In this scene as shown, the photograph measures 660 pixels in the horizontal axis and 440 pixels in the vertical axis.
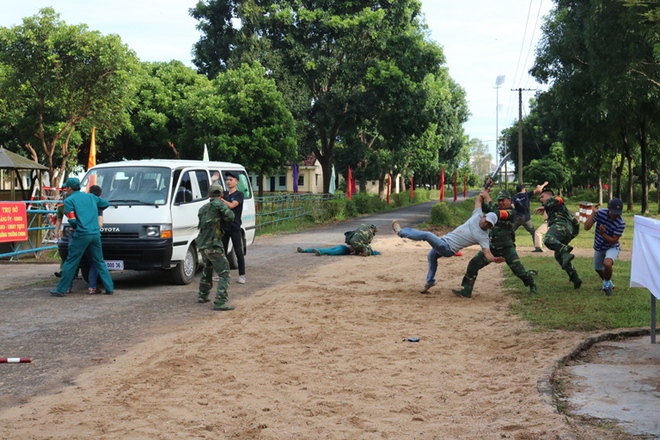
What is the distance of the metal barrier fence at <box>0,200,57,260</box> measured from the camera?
1728 centimetres

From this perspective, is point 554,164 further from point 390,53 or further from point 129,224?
point 129,224

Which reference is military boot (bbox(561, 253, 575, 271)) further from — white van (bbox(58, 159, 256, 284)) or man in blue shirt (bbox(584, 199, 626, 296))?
white van (bbox(58, 159, 256, 284))

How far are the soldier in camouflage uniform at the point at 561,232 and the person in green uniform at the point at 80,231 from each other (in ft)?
23.0

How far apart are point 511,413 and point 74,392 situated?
11.3 ft

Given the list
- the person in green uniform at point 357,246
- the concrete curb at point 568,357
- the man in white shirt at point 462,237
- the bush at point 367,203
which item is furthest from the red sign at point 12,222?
the bush at point 367,203

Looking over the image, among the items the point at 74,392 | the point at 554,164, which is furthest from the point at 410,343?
the point at 554,164

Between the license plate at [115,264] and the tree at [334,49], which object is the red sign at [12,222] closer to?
the license plate at [115,264]

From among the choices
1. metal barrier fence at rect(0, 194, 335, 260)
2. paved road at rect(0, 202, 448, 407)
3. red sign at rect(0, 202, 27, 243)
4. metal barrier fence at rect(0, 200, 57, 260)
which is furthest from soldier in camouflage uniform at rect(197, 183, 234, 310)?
metal barrier fence at rect(0, 200, 57, 260)

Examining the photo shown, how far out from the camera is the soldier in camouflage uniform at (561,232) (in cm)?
1203

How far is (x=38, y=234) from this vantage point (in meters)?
18.1

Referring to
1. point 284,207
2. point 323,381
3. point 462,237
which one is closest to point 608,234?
point 462,237

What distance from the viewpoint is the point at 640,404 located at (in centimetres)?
569

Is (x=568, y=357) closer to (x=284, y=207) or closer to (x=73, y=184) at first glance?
(x=73, y=184)

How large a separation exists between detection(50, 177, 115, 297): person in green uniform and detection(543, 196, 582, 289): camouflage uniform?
A: 702 centimetres
